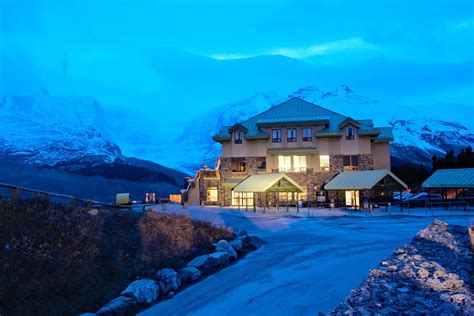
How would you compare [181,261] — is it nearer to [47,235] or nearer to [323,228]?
[47,235]

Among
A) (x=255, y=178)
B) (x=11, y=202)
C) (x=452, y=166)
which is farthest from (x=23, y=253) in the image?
(x=452, y=166)

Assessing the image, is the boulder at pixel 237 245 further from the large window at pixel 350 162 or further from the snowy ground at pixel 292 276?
the large window at pixel 350 162

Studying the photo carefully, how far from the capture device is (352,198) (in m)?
44.0

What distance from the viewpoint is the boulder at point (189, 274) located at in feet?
40.7

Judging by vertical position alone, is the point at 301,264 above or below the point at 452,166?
below

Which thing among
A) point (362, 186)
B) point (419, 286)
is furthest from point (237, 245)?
point (362, 186)

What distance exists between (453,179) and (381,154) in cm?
1235

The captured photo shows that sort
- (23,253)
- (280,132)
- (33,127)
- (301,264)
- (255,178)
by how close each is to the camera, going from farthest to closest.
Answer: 1. (33,127)
2. (280,132)
3. (255,178)
4. (301,264)
5. (23,253)

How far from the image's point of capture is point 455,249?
14.1 metres

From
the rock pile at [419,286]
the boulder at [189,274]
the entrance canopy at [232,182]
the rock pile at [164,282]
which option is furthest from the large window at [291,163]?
the boulder at [189,274]

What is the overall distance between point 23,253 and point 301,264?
8.14m

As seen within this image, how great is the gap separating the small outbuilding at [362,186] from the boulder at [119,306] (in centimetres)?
3104

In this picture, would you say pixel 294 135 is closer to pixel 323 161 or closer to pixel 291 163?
pixel 291 163

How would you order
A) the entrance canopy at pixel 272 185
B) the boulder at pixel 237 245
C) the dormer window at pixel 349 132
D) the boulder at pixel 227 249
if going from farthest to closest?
the dormer window at pixel 349 132, the entrance canopy at pixel 272 185, the boulder at pixel 237 245, the boulder at pixel 227 249
